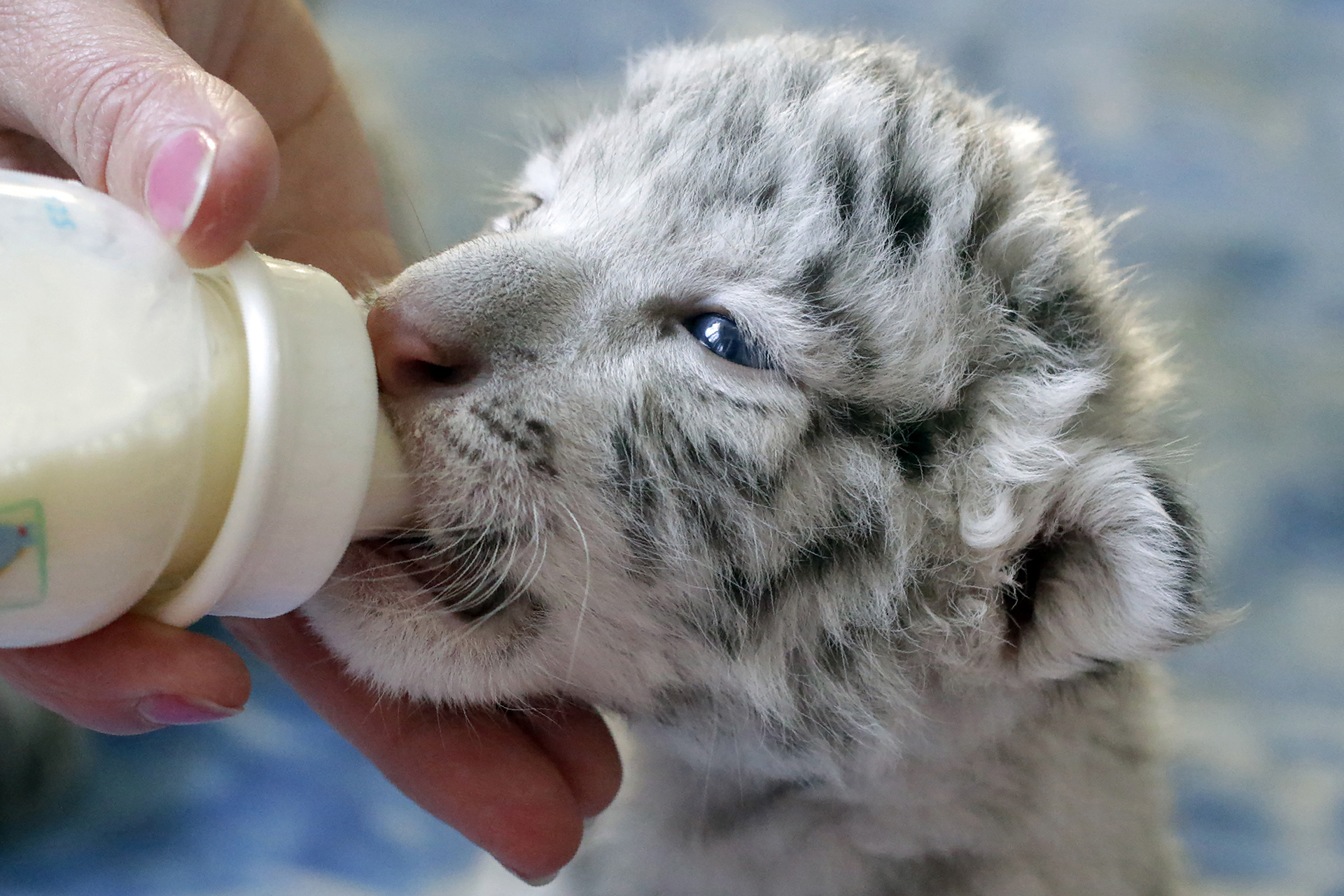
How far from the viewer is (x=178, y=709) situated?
0.83 meters

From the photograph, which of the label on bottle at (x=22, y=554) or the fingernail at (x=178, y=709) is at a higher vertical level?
the label on bottle at (x=22, y=554)

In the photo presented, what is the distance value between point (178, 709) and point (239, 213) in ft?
1.29

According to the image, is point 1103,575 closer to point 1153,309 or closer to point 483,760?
point 483,760

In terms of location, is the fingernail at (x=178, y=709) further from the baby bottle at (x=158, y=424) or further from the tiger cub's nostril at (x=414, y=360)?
the tiger cub's nostril at (x=414, y=360)

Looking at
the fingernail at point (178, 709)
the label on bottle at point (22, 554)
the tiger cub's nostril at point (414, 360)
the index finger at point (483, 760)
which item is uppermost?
the tiger cub's nostril at point (414, 360)

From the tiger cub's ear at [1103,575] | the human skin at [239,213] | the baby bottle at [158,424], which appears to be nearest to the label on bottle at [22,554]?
the baby bottle at [158,424]

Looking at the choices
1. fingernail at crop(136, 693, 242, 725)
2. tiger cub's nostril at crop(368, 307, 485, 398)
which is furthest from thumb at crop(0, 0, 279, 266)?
fingernail at crop(136, 693, 242, 725)

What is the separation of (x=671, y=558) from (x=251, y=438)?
376 mm

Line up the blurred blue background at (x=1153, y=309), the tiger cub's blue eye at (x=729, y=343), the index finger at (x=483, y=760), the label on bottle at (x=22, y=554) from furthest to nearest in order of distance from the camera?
the blurred blue background at (x=1153, y=309)
the index finger at (x=483, y=760)
the tiger cub's blue eye at (x=729, y=343)
the label on bottle at (x=22, y=554)

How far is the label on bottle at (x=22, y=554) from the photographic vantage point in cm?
57

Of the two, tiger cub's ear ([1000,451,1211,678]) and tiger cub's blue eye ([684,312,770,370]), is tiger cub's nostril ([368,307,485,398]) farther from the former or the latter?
tiger cub's ear ([1000,451,1211,678])

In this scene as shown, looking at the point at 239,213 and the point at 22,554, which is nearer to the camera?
the point at 22,554

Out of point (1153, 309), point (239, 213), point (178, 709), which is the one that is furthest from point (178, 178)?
point (1153, 309)

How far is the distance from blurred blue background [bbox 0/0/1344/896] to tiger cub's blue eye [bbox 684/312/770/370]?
2.64 ft
